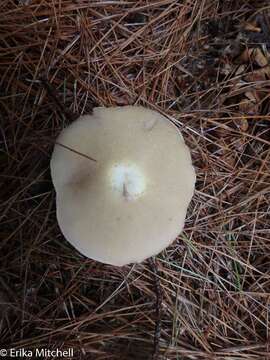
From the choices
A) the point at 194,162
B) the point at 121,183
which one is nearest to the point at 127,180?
the point at 121,183

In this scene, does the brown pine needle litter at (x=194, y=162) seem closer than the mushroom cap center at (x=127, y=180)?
No

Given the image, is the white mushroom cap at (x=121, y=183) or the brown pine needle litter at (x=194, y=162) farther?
the brown pine needle litter at (x=194, y=162)

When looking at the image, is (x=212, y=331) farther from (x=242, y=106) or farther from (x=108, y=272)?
(x=242, y=106)

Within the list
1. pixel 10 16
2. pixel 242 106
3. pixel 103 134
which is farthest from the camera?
pixel 242 106

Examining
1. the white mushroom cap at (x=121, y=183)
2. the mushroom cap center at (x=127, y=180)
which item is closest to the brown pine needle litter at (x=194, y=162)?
the white mushroom cap at (x=121, y=183)

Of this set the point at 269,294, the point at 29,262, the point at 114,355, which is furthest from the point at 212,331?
the point at 29,262

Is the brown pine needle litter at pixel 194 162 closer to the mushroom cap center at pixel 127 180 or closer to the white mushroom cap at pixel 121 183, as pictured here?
the white mushroom cap at pixel 121 183

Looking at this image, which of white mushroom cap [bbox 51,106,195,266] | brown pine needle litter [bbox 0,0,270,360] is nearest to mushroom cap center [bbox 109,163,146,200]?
white mushroom cap [bbox 51,106,195,266]
